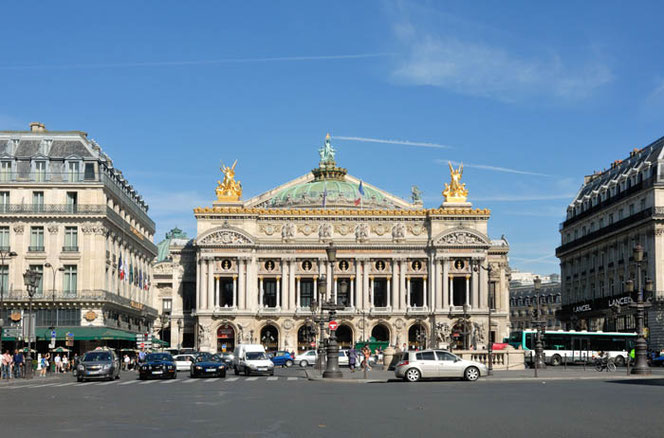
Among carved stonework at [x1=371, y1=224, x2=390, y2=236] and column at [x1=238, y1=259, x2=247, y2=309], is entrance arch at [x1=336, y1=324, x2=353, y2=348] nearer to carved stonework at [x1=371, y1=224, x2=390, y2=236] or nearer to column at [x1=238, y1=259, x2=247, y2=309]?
carved stonework at [x1=371, y1=224, x2=390, y2=236]

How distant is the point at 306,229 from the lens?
406 ft

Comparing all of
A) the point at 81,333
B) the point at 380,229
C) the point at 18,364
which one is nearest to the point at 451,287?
the point at 380,229

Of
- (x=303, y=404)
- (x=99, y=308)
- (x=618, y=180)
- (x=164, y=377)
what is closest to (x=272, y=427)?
(x=303, y=404)

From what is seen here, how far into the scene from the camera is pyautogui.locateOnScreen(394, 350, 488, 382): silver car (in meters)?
45.9

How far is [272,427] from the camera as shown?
21547mm

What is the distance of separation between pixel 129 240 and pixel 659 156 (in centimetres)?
5124

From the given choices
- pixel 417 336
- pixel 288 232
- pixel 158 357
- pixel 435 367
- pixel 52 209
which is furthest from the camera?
pixel 288 232

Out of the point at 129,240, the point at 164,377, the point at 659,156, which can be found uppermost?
the point at 659,156

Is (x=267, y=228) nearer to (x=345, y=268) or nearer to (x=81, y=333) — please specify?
(x=345, y=268)

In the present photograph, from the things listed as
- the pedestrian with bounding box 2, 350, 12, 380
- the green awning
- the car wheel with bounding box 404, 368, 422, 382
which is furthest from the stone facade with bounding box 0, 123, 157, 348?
the car wheel with bounding box 404, 368, 422, 382

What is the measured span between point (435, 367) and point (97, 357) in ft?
62.9

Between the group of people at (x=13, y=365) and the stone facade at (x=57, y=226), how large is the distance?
2069cm

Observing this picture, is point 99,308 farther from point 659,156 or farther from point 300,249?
A: point 659,156

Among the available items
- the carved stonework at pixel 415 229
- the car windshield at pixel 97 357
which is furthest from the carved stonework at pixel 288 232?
the car windshield at pixel 97 357
